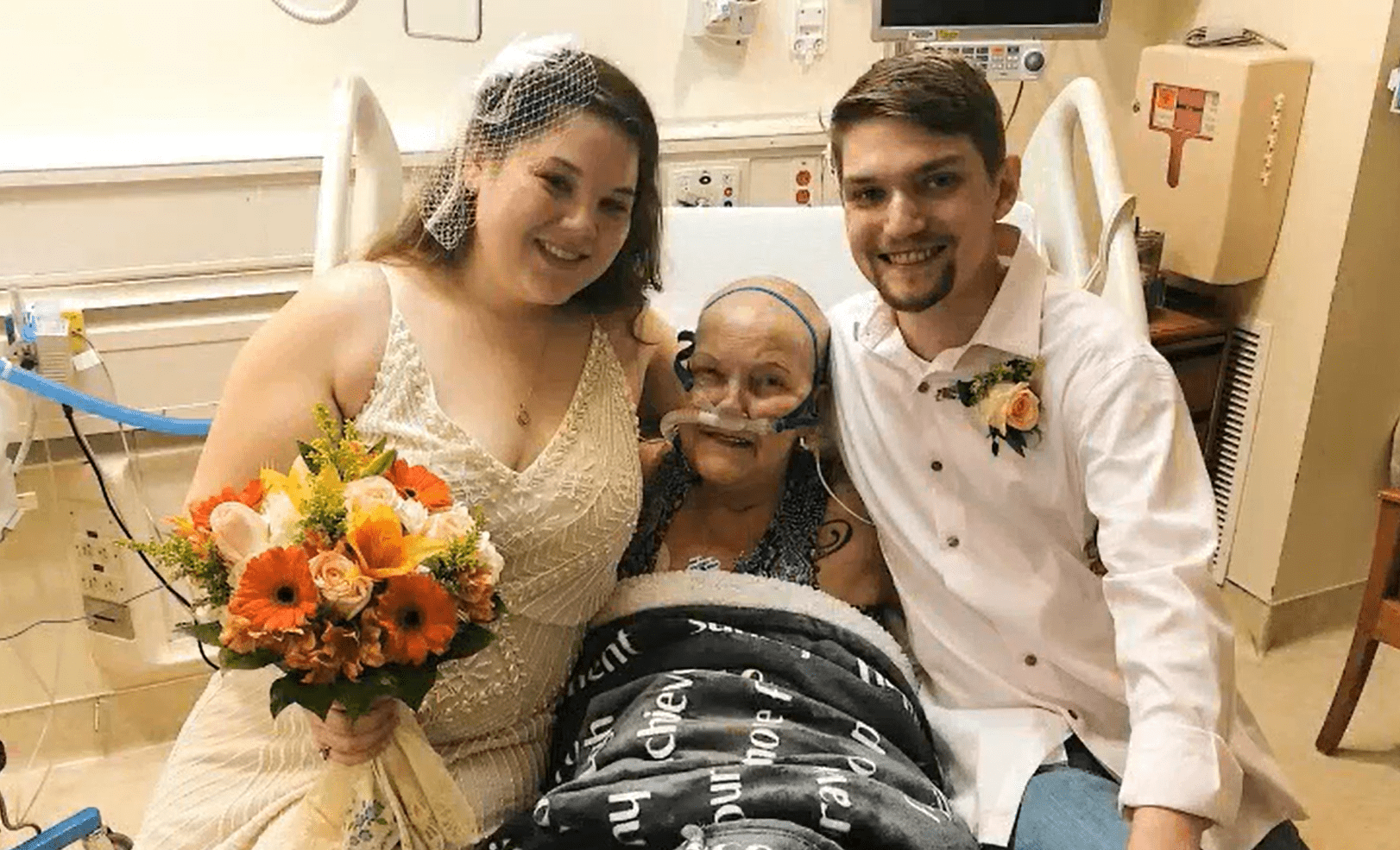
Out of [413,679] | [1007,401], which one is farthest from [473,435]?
[1007,401]

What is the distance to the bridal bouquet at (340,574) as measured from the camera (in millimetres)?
1089

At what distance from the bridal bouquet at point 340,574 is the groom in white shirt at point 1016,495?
635mm

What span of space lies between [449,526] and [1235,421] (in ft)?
8.01

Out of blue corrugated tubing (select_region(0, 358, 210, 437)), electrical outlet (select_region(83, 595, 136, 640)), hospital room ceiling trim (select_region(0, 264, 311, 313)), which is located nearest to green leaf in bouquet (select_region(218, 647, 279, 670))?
blue corrugated tubing (select_region(0, 358, 210, 437))

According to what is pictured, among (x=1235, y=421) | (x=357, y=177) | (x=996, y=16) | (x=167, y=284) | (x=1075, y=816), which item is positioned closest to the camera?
(x=1075, y=816)

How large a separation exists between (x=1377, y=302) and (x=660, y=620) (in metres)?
2.06

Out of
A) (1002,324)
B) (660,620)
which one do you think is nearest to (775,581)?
(660,620)

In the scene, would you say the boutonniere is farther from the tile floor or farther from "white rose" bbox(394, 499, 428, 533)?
the tile floor

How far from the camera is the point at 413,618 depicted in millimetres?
1135

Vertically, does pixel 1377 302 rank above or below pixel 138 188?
below

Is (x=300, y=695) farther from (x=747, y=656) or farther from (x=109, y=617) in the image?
(x=109, y=617)

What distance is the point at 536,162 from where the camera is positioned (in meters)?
1.44

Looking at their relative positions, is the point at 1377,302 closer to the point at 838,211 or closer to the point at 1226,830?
the point at 838,211

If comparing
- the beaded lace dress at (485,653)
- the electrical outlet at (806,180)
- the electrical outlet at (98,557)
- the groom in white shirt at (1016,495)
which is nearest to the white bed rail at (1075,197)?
the groom in white shirt at (1016,495)
